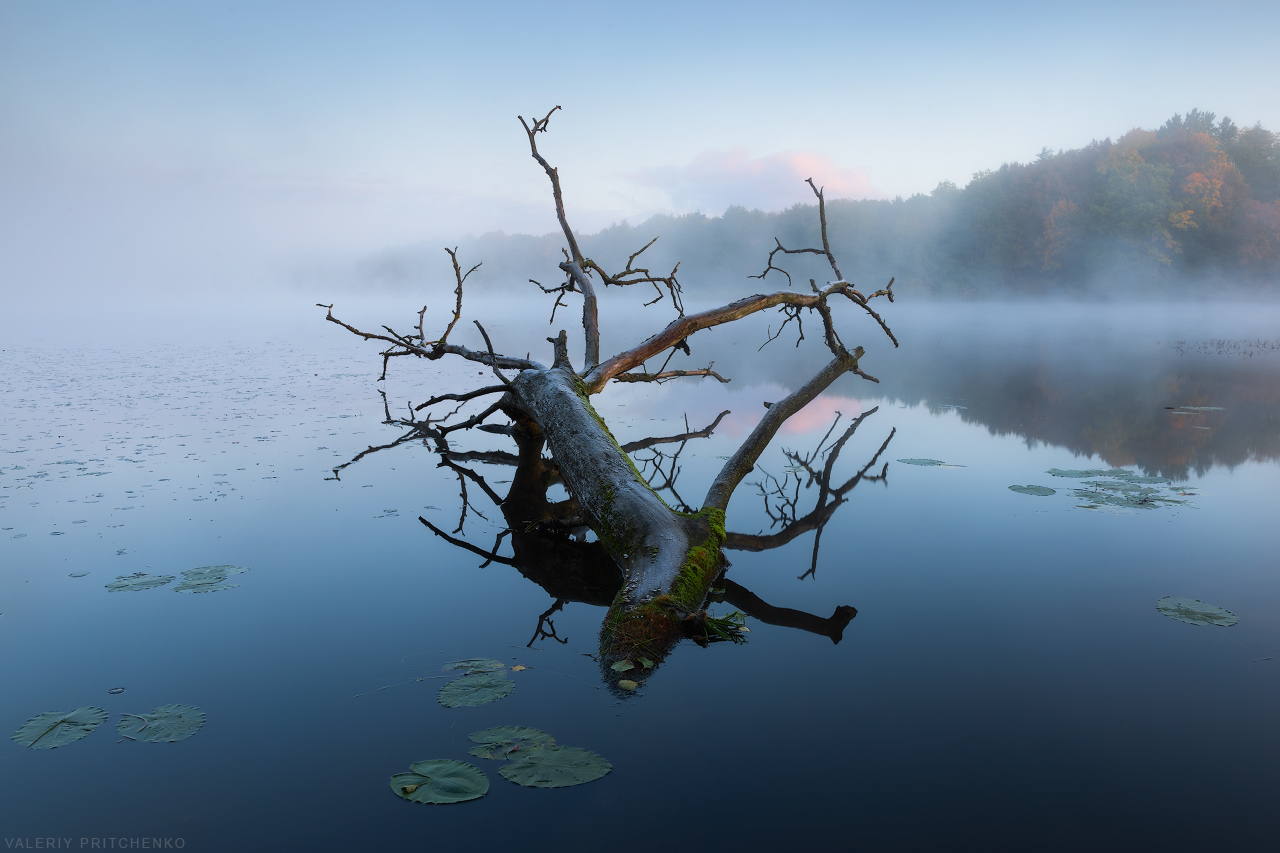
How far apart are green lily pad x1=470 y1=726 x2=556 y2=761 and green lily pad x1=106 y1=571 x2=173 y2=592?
2.09 meters

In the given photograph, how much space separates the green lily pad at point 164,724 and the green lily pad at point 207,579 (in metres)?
1.06

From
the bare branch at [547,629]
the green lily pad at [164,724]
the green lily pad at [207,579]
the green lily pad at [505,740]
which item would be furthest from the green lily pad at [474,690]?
the green lily pad at [207,579]

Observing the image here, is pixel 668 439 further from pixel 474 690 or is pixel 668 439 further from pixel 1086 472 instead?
pixel 474 690

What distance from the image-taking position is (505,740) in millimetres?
2129

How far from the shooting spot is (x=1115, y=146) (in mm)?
38969

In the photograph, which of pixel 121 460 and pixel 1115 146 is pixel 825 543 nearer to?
pixel 121 460

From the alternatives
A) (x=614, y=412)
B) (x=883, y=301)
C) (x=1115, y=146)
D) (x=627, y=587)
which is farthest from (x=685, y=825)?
(x=1115, y=146)

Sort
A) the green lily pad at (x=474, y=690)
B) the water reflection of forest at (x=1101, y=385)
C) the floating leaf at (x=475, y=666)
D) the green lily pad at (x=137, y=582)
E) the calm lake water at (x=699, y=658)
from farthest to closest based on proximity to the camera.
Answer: the water reflection of forest at (x=1101, y=385)
the green lily pad at (x=137, y=582)
the floating leaf at (x=475, y=666)
the green lily pad at (x=474, y=690)
the calm lake water at (x=699, y=658)

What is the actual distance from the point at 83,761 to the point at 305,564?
5.18 ft

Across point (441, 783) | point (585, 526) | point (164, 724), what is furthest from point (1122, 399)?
point (164, 724)

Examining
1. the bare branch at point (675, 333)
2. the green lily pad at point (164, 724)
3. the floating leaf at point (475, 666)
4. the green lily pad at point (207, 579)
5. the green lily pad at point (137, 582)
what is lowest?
the floating leaf at point (475, 666)

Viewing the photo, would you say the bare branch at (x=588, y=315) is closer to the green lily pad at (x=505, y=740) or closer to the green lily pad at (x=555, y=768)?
the green lily pad at (x=505, y=740)

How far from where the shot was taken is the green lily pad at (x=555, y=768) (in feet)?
6.38

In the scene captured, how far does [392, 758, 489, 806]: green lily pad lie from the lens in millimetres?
1890
